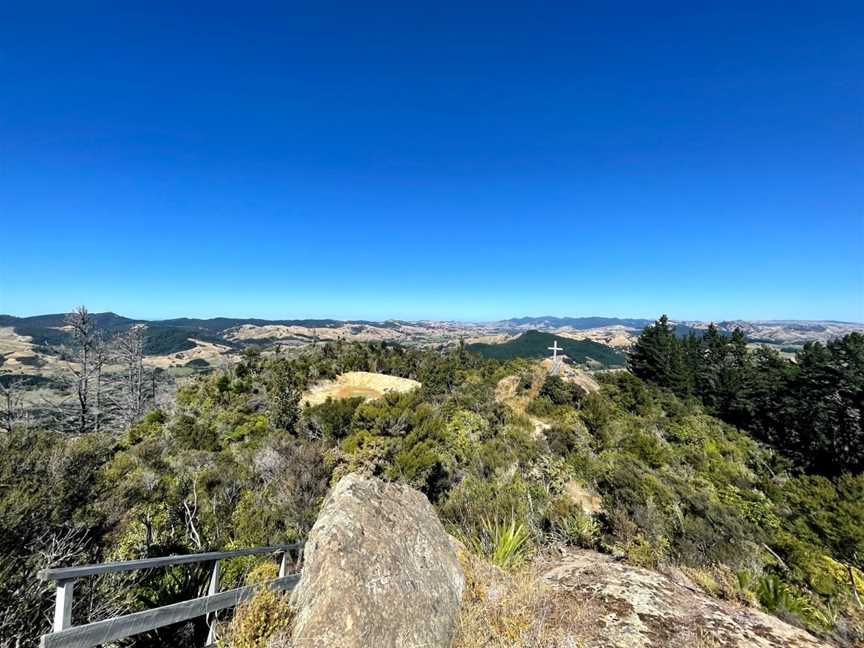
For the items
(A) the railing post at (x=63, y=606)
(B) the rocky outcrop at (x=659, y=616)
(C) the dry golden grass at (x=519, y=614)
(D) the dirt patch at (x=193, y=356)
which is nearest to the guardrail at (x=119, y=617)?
(A) the railing post at (x=63, y=606)

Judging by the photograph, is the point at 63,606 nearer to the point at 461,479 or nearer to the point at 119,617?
the point at 119,617

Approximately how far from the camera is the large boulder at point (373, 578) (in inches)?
110

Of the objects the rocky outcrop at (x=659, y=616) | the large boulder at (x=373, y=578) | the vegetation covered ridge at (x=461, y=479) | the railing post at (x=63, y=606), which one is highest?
the railing post at (x=63, y=606)

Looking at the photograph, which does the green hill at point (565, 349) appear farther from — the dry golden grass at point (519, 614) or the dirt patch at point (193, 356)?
the dry golden grass at point (519, 614)

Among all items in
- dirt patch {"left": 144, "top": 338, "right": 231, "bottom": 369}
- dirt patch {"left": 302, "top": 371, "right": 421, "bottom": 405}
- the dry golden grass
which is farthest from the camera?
dirt patch {"left": 144, "top": 338, "right": 231, "bottom": 369}

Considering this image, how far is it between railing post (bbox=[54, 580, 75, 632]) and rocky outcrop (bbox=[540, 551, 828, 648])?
3512 mm

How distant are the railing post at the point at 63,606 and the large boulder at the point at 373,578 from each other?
4.39 feet

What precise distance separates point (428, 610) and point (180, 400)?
2027cm

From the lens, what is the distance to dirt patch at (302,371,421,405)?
755 inches

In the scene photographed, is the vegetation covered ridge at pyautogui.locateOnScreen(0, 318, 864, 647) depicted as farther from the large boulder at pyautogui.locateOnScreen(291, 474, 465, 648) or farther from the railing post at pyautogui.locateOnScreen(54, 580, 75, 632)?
the railing post at pyautogui.locateOnScreen(54, 580, 75, 632)

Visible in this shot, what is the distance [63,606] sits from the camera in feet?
6.37

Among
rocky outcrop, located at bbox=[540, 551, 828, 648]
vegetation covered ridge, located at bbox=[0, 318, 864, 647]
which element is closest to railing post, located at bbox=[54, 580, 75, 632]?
vegetation covered ridge, located at bbox=[0, 318, 864, 647]

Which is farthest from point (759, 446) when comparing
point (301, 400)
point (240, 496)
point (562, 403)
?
point (240, 496)

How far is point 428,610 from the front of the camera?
3240 millimetres
